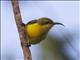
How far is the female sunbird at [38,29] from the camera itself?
1264 millimetres

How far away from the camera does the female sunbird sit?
1264 millimetres

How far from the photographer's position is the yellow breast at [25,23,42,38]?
4.20 feet

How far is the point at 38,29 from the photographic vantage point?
4.25 ft

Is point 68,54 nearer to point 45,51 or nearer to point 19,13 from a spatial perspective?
point 45,51

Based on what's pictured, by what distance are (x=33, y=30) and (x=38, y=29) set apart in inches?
0.5

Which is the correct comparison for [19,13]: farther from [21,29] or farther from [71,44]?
[71,44]

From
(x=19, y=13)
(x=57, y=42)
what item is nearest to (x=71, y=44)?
(x=57, y=42)

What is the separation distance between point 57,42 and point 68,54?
40 mm

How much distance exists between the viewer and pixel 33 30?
1.30m

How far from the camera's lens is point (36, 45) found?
4.34 feet

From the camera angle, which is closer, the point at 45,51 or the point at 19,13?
the point at 19,13

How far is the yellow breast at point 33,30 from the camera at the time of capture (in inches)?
50.4

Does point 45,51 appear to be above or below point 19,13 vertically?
below

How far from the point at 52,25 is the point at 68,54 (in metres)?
0.10
